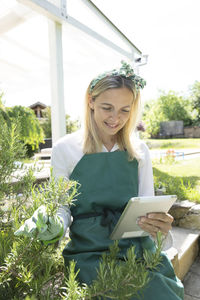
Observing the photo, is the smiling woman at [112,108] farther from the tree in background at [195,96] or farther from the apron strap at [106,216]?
the tree in background at [195,96]

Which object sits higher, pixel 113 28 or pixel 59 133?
pixel 113 28

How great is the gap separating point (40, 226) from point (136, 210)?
1.67 ft

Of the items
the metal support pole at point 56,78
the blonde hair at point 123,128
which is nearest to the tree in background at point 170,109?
the metal support pole at point 56,78

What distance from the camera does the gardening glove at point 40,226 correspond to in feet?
1.96

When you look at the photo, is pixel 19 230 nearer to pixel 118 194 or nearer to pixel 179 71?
pixel 118 194

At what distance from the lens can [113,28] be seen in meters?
4.62

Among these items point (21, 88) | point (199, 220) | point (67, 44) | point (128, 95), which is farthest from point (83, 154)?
point (21, 88)

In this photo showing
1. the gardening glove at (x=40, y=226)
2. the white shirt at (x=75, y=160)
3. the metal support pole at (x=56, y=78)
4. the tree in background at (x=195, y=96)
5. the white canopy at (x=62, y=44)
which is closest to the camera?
the gardening glove at (x=40, y=226)

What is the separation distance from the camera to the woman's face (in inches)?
51.7

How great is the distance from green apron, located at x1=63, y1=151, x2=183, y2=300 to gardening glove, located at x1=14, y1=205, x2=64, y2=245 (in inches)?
20.8

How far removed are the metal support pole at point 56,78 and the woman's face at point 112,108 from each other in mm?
2029

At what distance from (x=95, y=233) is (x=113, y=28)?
14.0ft

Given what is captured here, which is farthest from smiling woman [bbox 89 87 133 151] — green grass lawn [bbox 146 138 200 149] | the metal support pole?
green grass lawn [bbox 146 138 200 149]

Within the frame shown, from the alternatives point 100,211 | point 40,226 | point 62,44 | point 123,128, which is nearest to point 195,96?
point 62,44
